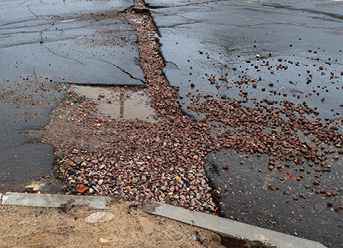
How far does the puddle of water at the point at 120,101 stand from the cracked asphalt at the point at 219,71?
0.31 meters

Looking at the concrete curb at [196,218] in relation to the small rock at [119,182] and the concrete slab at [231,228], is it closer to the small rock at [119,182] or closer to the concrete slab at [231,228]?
the concrete slab at [231,228]

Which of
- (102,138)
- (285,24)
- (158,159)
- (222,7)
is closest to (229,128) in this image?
(158,159)

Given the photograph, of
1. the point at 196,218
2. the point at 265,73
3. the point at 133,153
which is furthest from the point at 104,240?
the point at 265,73

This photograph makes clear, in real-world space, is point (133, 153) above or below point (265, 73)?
below

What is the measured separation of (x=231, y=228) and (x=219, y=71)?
14.8ft

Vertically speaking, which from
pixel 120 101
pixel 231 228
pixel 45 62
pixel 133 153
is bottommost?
pixel 231 228

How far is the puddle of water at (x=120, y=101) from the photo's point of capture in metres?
5.22

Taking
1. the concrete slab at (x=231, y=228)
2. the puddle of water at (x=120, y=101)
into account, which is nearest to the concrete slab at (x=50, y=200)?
the concrete slab at (x=231, y=228)

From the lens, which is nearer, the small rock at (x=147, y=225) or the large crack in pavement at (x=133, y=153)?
the small rock at (x=147, y=225)

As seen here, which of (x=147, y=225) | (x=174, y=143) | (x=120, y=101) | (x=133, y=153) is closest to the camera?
(x=147, y=225)

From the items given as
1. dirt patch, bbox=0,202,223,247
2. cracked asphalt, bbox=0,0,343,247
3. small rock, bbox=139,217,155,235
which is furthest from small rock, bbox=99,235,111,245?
cracked asphalt, bbox=0,0,343,247

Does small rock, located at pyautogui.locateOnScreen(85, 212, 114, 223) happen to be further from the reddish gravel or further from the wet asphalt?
the wet asphalt

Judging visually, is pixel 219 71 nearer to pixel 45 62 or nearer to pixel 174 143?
pixel 174 143

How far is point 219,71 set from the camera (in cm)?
685
